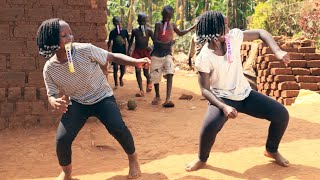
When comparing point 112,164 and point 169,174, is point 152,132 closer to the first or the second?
point 112,164

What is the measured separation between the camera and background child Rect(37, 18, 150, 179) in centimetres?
324

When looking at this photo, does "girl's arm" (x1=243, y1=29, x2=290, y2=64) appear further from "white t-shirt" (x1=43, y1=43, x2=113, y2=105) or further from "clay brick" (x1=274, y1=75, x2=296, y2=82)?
"clay brick" (x1=274, y1=75, x2=296, y2=82)

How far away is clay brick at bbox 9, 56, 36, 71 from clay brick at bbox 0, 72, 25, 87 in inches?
3.4

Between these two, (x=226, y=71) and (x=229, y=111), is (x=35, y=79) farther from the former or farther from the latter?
(x=229, y=111)

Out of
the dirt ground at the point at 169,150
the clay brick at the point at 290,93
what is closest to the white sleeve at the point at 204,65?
the dirt ground at the point at 169,150

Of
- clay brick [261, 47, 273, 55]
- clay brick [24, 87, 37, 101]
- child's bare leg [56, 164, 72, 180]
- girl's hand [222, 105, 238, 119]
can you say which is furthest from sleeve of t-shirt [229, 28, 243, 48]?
clay brick [261, 47, 273, 55]

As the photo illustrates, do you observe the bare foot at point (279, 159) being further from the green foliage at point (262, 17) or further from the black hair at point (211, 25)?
the green foliage at point (262, 17)

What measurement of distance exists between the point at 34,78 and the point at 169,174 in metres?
2.86

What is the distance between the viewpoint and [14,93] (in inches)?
216

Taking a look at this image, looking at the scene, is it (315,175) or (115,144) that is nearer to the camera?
(315,175)

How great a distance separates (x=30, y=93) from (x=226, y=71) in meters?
3.24

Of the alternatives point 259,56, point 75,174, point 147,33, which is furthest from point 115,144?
point 259,56

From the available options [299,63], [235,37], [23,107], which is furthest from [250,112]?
[299,63]

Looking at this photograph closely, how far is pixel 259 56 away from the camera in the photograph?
344 inches
